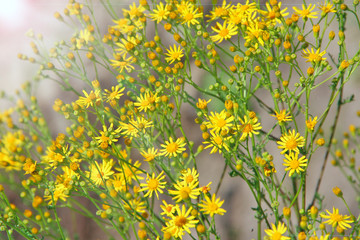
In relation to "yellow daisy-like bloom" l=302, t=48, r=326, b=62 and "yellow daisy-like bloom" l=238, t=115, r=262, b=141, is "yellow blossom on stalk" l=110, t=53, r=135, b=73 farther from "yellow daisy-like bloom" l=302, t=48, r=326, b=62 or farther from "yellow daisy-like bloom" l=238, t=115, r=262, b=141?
"yellow daisy-like bloom" l=302, t=48, r=326, b=62

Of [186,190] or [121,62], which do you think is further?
[121,62]

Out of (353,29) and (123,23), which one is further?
(353,29)

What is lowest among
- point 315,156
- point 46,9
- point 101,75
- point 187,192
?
point 187,192

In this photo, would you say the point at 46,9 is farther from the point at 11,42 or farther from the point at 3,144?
the point at 3,144

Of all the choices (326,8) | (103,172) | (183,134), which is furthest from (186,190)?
(326,8)

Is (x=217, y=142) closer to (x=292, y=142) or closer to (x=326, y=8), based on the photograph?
(x=292, y=142)

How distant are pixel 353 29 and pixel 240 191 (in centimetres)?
91

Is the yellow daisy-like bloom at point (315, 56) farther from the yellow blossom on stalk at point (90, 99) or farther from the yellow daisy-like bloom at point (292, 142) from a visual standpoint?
the yellow blossom on stalk at point (90, 99)

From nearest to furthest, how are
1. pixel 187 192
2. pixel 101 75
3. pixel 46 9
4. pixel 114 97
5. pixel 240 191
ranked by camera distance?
pixel 187 192
pixel 114 97
pixel 46 9
pixel 101 75
pixel 240 191

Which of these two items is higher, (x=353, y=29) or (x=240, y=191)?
(x=353, y=29)

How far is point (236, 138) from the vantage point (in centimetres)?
102

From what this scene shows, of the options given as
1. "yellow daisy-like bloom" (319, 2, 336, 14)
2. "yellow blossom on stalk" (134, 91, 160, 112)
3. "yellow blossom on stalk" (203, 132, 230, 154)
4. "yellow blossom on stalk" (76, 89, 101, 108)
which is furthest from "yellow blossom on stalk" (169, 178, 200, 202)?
"yellow daisy-like bloom" (319, 2, 336, 14)

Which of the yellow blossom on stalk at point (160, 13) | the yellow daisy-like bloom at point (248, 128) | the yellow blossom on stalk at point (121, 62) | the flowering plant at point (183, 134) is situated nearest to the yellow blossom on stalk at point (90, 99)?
the flowering plant at point (183, 134)

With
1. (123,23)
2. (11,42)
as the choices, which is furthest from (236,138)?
(11,42)
